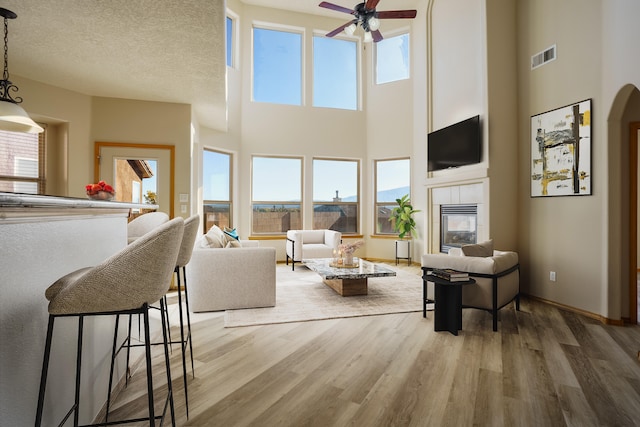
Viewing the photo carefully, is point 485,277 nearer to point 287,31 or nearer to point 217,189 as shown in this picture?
point 217,189

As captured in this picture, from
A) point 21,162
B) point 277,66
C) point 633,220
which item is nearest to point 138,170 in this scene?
point 21,162

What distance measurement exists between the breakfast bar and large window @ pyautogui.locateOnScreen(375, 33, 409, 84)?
7224mm

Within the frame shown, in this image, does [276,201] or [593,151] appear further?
[276,201]

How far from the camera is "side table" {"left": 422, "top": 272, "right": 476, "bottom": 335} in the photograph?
10.6 ft

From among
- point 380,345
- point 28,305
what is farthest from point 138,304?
point 380,345

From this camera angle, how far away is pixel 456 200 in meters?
5.59

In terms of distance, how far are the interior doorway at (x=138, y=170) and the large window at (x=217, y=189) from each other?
5.55 feet

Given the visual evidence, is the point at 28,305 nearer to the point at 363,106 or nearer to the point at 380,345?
the point at 380,345

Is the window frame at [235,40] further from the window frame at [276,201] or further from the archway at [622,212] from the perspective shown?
the archway at [622,212]

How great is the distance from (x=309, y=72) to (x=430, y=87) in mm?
2784

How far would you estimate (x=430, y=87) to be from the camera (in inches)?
253

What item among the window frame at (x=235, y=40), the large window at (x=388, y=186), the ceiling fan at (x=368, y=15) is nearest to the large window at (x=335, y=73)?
the large window at (x=388, y=186)

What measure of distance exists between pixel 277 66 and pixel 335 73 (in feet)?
4.43

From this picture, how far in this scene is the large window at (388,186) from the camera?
7.68 meters
